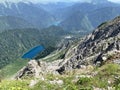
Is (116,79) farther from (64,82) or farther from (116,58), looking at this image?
(116,58)

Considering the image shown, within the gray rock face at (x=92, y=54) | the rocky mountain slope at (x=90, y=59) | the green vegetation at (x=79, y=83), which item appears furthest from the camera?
the gray rock face at (x=92, y=54)

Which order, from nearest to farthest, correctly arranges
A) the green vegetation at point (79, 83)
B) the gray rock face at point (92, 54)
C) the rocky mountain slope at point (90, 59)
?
the green vegetation at point (79, 83) < the rocky mountain slope at point (90, 59) < the gray rock face at point (92, 54)

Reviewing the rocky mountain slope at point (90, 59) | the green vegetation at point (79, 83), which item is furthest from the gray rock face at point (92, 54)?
the green vegetation at point (79, 83)

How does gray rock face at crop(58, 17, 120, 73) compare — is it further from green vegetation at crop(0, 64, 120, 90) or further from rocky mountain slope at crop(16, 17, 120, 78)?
green vegetation at crop(0, 64, 120, 90)

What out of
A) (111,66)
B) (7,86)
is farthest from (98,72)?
(7,86)

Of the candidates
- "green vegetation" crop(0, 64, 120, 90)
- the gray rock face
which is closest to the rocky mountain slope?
the gray rock face

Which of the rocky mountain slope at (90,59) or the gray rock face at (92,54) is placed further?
the gray rock face at (92,54)

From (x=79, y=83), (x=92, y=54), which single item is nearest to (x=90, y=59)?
(x=92, y=54)

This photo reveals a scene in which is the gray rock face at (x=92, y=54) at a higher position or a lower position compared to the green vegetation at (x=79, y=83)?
lower

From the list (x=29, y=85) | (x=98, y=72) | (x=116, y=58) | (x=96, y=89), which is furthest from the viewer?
(x=116, y=58)

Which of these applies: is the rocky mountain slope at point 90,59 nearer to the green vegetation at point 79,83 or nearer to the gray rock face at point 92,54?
the gray rock face at point 92,54

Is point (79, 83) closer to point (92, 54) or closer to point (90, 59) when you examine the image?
point (90, 59)
